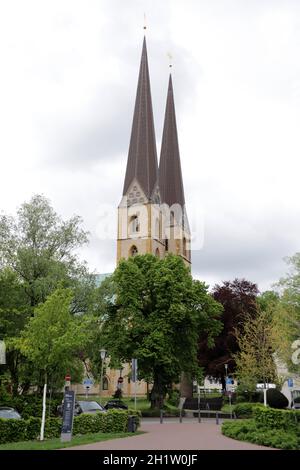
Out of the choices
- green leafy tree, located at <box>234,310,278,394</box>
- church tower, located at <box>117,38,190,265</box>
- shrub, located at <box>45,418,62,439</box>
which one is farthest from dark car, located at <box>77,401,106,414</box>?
church tower, located at <box>117,38,190,265</box>

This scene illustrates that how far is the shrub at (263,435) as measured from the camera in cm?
1616

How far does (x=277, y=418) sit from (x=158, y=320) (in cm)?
2183

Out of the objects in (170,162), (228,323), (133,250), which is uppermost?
(170,162)

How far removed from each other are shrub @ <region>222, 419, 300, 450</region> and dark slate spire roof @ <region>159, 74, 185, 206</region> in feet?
209

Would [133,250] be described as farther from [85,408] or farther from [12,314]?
[85,408]

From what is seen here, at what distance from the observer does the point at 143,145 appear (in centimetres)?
7612

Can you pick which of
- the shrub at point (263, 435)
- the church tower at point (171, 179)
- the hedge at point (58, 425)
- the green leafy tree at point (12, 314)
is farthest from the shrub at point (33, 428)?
the church tower at point (171, 179)

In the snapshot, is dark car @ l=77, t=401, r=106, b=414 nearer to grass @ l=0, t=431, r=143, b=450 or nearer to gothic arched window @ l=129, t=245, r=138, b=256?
grass @ l=0, t=431, r=143, b=450

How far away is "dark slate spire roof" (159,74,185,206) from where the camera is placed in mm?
83125

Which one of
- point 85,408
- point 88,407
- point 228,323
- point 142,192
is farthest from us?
point 142,192

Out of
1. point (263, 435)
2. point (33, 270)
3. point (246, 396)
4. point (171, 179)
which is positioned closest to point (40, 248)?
point (33, 270)

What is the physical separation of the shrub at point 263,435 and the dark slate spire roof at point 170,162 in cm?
6358

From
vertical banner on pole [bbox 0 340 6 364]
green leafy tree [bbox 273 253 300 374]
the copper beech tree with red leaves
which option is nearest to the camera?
vertical banner on pole [bbox 0 340 6 364]
